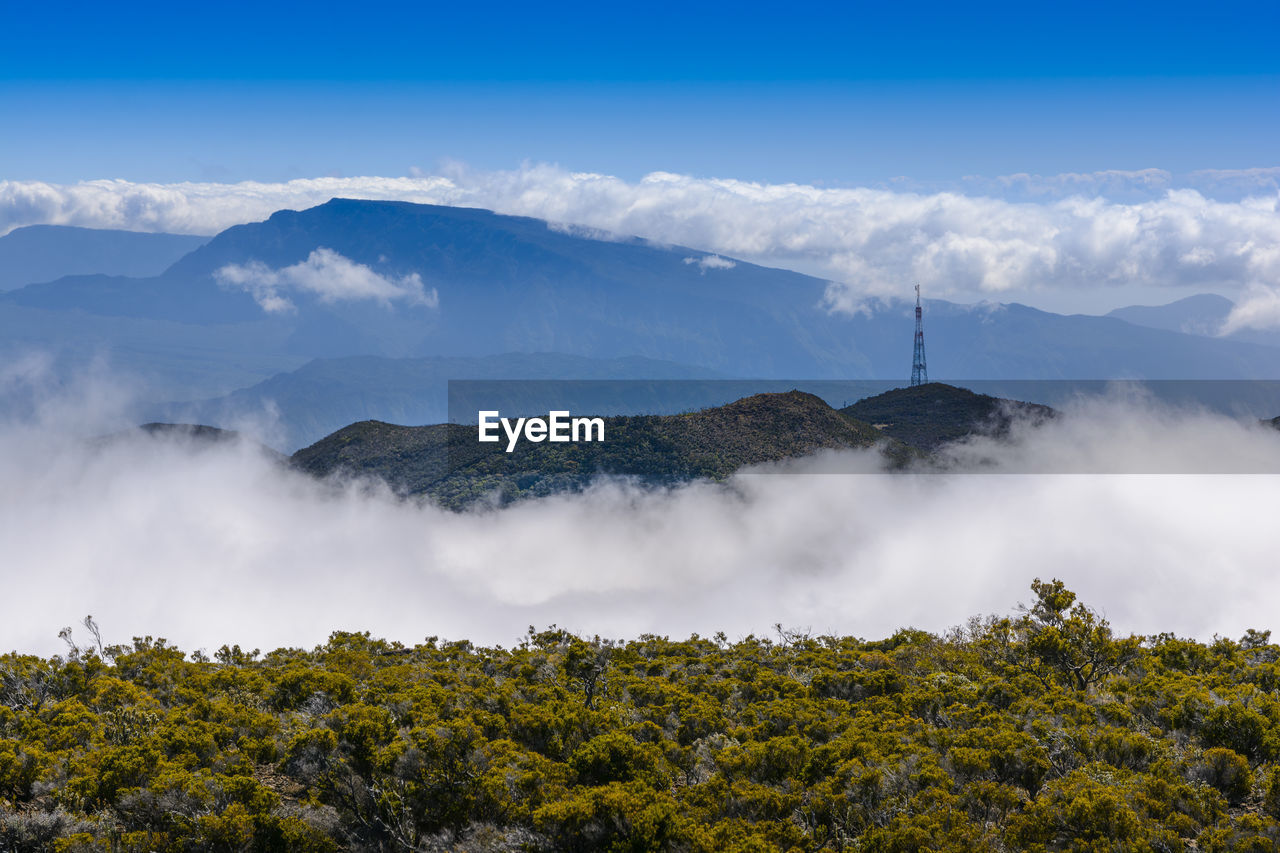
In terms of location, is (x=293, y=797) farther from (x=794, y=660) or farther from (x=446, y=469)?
(x=446, y=469)

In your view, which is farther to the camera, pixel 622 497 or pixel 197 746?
pixel 622 497

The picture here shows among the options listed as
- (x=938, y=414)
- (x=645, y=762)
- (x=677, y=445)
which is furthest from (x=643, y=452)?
(x=645, y=762)

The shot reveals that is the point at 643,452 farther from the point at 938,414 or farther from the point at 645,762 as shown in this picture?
the point at 645,762

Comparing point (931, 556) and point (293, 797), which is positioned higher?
point (293, 797)

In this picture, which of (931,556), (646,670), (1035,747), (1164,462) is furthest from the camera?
(1164,462)

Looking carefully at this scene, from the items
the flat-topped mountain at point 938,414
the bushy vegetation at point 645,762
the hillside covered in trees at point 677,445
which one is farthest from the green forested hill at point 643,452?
the bushy vegetation at point 645,762

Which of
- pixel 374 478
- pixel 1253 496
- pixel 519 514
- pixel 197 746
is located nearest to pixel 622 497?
pixel 519 514

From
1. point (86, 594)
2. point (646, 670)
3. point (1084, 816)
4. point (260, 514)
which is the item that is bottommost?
point (86, 594)

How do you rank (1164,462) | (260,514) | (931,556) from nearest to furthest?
(931,556) < (1164,462) < (260,514)
